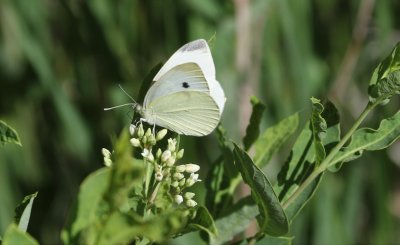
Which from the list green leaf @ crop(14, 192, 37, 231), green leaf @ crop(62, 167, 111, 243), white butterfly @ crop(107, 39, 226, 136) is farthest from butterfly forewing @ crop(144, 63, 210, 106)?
green leaf @ crop(62, 167, 111, 243)

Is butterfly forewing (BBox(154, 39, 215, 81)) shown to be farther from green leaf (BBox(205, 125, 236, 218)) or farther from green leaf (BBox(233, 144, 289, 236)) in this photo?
green leaf (BBox(233, 144, 289, 236))

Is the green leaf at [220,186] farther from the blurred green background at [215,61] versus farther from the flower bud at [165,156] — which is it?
the blurred green background at [215,61]

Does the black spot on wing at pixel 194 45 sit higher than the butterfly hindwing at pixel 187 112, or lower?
higher

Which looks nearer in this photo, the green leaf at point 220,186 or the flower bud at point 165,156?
the flower bud at point 165,156

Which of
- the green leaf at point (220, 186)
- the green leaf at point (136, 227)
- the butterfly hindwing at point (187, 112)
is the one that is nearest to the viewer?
the green leaf at point (136, 227)

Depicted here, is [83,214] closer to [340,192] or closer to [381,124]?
[381,124]

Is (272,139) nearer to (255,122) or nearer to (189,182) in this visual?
(255,122)

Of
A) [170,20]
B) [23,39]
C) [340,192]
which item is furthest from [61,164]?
[340,192]

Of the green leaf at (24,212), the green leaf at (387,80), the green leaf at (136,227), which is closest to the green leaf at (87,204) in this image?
the green leaf at (136,227)
